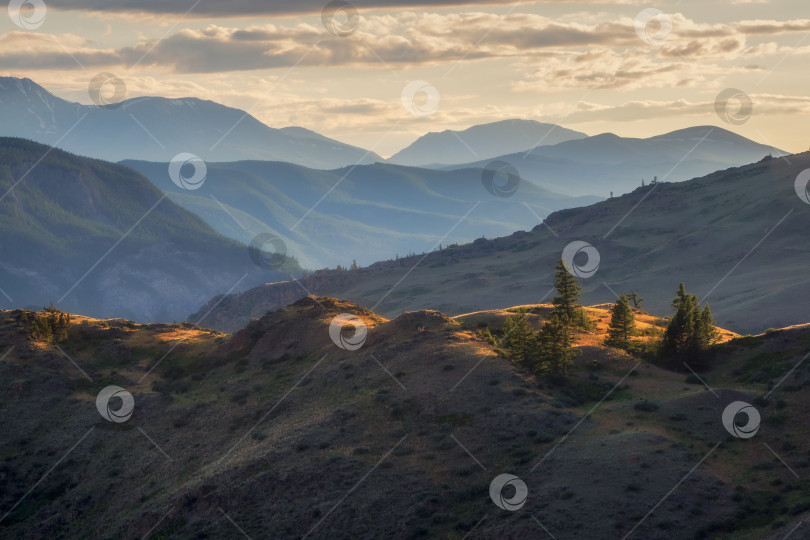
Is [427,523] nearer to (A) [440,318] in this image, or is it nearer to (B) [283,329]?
(A) [440,318]

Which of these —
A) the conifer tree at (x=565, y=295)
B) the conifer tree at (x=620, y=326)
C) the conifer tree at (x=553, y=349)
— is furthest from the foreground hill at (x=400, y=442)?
the conifer tree at (x=565, y=295)

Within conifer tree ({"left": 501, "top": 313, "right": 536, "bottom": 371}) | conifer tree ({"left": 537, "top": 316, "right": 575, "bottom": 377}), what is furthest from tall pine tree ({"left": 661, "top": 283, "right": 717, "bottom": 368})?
conifer tree ({"left": 501, "top": 313, "right": 536, "bottom": 371})

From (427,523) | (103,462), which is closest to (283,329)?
(103,462)

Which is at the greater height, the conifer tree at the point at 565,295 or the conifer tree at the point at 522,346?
the conifer tree at the point at 565,295

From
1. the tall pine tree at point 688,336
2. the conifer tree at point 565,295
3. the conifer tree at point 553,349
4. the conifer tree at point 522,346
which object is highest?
the conifer tree at point 565,295

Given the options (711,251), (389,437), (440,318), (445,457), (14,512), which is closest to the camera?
(445,457)

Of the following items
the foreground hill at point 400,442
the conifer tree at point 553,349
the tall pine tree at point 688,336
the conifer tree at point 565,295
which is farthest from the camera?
the conifer tree at point 565,295

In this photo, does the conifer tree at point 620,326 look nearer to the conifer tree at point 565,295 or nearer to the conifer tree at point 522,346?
the conifer tree at point 565,295

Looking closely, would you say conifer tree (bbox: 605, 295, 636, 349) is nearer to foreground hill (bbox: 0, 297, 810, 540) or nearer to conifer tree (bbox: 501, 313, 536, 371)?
foreground hill (bbox: 0, 297, 810, 540)

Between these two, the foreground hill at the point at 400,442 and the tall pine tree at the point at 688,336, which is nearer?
the foreground hill at the point at 400,442
